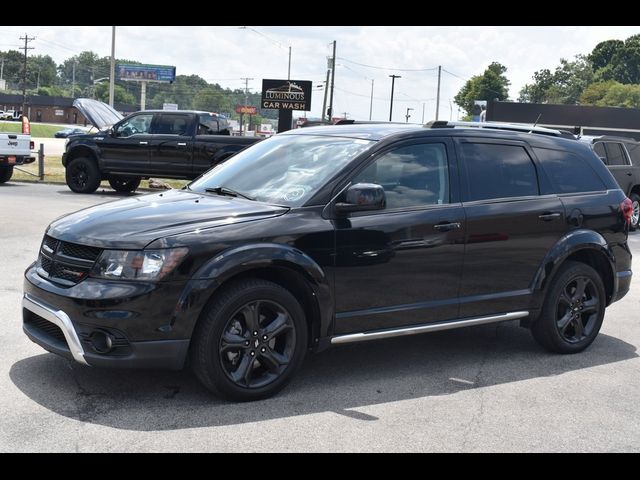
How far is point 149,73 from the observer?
99375 mm

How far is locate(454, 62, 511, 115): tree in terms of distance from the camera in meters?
131

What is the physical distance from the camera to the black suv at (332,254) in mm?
4617

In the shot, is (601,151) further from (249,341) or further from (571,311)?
(249,341)

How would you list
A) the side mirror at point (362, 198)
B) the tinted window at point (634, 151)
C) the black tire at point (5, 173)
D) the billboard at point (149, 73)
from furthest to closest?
the billboard at point (149, 73) → the black tire at point (5, 173) → the tinted window at point (634, 151) → the side mirror at point (362, 198)

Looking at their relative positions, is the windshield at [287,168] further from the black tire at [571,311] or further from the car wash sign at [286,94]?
the car wash sign at [286,94]

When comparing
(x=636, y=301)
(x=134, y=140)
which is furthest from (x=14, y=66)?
(x=636, y=301)

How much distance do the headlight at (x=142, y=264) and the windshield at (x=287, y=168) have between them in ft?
3.18

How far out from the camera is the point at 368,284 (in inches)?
209

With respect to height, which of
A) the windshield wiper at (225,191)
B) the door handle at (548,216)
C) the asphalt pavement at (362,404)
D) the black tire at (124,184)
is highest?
the windshield wiper at (225,191)

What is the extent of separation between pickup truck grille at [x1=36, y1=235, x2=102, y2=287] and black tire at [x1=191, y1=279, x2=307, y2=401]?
773mm

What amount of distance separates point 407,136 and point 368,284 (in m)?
1.18

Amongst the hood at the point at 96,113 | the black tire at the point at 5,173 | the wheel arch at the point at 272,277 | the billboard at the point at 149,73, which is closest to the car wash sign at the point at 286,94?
the hood at the point at 96,113

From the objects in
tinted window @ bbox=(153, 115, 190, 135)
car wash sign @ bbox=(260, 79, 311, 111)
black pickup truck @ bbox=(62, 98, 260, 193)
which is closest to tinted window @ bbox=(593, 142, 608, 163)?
black pickup truck @ bbox=(62, 98, 260, 193)
